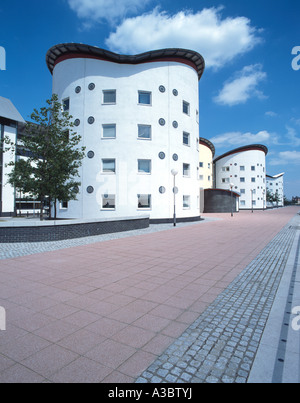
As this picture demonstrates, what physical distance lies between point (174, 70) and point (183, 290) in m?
23.5

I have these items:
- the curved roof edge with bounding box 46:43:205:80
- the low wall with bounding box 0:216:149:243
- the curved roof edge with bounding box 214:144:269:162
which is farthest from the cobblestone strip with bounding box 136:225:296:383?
the curved roof edge with bounding box 214:144:269:162

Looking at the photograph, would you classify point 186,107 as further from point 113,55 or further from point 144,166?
point 113,55

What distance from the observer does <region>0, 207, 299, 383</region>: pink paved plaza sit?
2844 millimetres

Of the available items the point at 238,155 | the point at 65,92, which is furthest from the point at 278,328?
the point at 238,155

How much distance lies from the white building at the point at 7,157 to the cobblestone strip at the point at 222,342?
1293 inches

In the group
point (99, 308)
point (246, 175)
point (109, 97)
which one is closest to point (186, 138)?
point (109, 97)

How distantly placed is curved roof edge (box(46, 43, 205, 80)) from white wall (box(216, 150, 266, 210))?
4589 centimetres

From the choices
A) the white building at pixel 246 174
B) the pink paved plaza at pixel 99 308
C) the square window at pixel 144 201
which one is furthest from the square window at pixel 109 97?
the white building at pixel 246 174

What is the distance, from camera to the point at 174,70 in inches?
929

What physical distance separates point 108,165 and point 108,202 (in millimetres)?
3379

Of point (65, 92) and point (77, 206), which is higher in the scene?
point (65, 92)
